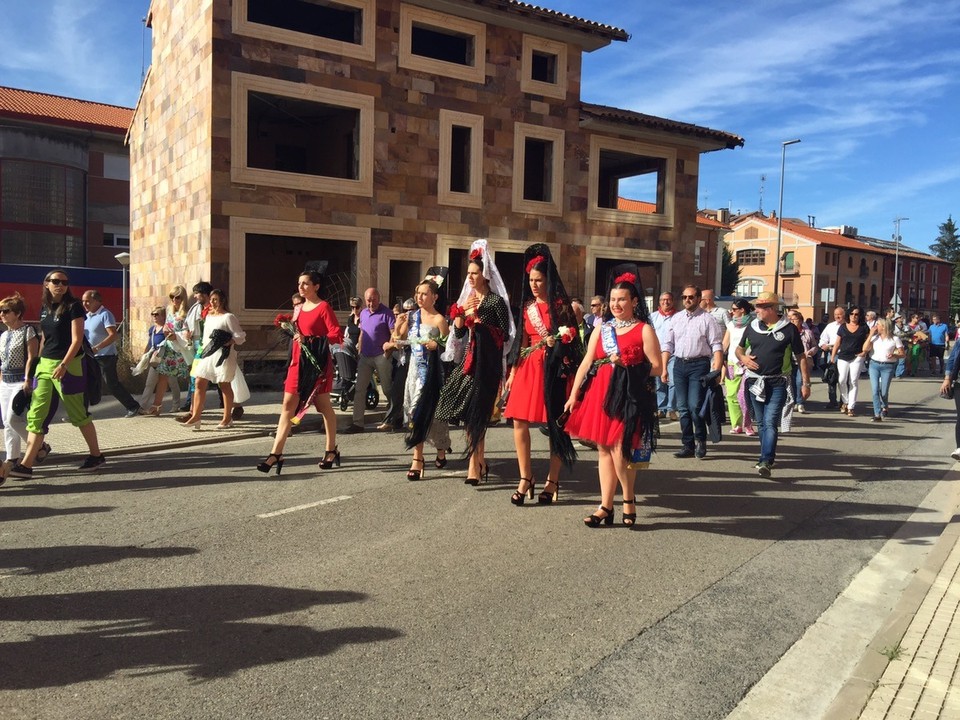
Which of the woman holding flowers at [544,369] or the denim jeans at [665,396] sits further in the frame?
the denim jeans at [665,396]

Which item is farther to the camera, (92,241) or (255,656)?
(92,241)

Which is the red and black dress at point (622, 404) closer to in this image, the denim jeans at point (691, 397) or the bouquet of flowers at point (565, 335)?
the bouquet of flowers at point (565, 335)

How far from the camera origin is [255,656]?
3.54 m

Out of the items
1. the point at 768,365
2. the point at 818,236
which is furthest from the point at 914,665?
the point at 818,236

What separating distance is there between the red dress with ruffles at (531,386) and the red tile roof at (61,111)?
31.6 m

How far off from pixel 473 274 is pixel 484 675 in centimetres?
410

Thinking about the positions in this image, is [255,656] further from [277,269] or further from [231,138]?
[277,269]

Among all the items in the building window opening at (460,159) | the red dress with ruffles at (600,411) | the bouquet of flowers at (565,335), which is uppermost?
the building window opening at (460,159)

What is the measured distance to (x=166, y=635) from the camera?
3758 millimetres

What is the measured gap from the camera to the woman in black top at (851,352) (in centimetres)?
1346

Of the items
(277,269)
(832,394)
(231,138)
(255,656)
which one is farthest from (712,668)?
(277,269)

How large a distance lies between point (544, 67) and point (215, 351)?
47.5 feet

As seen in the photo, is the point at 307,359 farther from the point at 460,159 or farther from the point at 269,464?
the point at 460,159

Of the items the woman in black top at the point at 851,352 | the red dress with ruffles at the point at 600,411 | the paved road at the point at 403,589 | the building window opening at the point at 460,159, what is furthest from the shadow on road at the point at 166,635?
the building window opening at the point at 460,159
